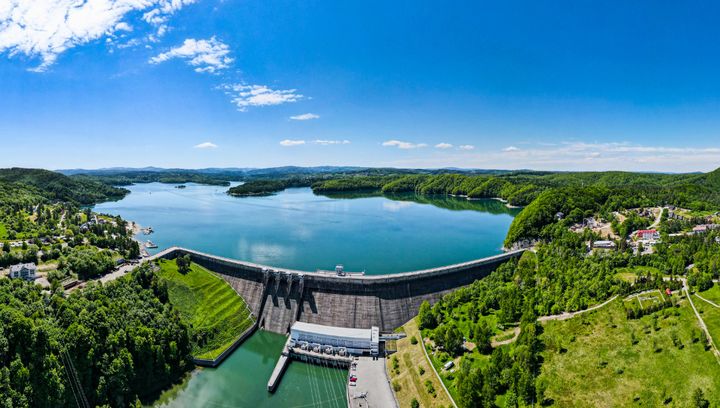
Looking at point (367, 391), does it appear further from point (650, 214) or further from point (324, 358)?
point (650, 214)

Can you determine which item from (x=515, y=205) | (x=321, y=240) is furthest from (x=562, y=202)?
(x=515, y=205)

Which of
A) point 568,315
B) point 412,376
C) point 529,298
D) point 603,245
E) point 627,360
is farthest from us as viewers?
point 603,245

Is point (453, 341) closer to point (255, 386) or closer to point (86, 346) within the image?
point (255, 386)

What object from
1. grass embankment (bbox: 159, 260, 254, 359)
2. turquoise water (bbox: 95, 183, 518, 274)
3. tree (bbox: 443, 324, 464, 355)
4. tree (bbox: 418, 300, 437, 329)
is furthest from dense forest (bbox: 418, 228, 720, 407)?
grass embankment (bbox: 159, 260, 254, 359)

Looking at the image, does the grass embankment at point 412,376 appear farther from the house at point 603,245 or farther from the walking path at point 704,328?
the house at point 603,245

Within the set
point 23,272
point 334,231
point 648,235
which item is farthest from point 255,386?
point 648,235

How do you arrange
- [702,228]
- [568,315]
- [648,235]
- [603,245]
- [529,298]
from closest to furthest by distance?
[568,315] → [529,298] → [603,245] → [648,235] → [702,228]
